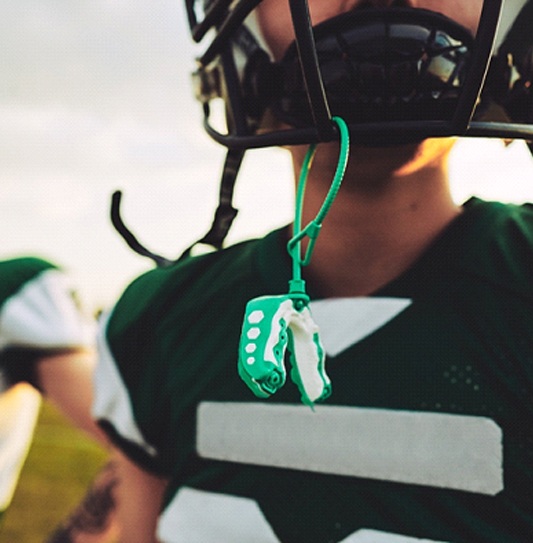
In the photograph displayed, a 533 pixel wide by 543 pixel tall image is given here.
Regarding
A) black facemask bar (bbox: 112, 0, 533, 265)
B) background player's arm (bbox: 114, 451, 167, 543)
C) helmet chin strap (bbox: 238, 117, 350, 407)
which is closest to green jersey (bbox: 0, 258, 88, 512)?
background player's arm (bbox: 114, 451, 167, 543)

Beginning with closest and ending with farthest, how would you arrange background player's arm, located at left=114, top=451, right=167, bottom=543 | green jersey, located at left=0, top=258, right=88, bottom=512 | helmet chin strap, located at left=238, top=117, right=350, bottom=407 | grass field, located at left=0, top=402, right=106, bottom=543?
helmet chin strap, located at left=238, top=117, right=350, bottom=407
background player's arm, located at left=114, top=451, right=167, bottom=543
green jersey, located at left=0, top=258, right=88, bottom=512
grass field, located at left=0, top=402, right=106, bottom=543

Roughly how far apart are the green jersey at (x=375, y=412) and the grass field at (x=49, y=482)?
2522 mm

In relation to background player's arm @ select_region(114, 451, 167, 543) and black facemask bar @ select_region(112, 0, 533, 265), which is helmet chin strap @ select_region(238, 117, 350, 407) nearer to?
black facemask bar @ select_region(112, 0, 533, 265)

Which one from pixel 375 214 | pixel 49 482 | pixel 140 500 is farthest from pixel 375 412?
pixel 49 482

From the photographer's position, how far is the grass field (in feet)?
11.6

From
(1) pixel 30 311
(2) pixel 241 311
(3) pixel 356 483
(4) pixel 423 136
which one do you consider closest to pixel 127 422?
(2) pixel 241 311

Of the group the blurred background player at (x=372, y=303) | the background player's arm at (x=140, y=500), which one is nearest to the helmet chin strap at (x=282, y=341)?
the blurred background player at (x=372, y=303)

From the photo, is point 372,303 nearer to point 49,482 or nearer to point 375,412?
point 375,412

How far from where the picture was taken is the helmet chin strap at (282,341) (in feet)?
1.95

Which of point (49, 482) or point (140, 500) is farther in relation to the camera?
point (49, 482)

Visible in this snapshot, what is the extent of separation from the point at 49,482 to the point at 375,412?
4.05 meters

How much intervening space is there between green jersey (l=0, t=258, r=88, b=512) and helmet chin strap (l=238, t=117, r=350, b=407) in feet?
3.44

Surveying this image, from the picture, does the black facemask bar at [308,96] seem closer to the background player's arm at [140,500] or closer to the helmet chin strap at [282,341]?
the helmet chin strap at [282,341]

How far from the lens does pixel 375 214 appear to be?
957 mm
